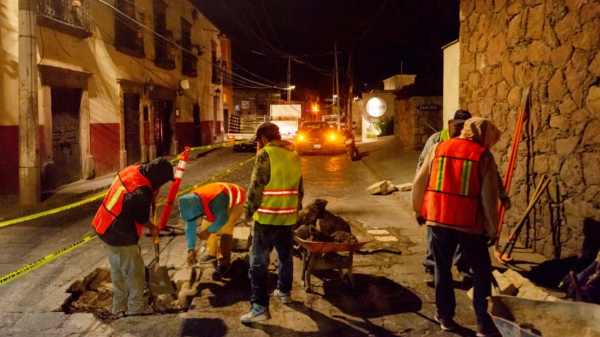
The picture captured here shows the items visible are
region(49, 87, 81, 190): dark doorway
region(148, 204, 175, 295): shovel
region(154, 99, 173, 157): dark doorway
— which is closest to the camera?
region(148, 204, 175, 295): shovel

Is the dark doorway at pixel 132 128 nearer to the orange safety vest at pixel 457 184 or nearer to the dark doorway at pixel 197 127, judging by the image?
the dark doorway at pixel 197 127

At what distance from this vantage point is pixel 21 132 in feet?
36.6

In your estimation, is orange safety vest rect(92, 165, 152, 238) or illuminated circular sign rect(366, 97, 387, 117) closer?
orange safety vest rect(92, 165, 152, 238)

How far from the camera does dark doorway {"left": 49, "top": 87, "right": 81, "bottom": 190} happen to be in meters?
14.5

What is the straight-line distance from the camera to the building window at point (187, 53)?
26.7 meters

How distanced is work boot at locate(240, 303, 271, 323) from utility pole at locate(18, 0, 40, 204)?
335 inches

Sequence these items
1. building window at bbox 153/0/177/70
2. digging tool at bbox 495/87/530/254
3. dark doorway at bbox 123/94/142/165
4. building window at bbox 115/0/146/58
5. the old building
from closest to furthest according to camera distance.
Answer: digging tool at bbox 495/87/530/254 → the old building → building window at bbox 115/0/146/58 → dark doorway at bbox 123/94/142/165 → building window at bbox 153/0/177/70

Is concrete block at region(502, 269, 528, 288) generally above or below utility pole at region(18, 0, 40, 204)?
below

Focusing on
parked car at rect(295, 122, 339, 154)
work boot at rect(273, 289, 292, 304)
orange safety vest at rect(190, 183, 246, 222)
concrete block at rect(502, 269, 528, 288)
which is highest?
parked car at rect(295, 122, 339, 154)

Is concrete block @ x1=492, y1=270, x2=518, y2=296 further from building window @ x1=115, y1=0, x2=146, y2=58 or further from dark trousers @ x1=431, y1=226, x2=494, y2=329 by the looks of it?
building window @ x1=115, y1=0, x2=146, y2=58

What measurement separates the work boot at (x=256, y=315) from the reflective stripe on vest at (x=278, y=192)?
80cm

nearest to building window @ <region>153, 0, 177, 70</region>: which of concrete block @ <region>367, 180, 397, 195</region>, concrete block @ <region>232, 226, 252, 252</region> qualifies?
concrete block @ <region>367, 180, 397, 195</region>

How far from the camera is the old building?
40.1 ft

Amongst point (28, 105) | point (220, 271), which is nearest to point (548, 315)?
point (220, 271)
